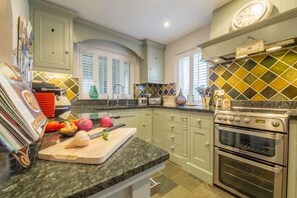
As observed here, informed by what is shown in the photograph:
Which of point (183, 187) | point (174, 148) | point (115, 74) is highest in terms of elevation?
point (115, 74)

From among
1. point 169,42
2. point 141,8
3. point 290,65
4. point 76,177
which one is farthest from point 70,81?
point 290,65

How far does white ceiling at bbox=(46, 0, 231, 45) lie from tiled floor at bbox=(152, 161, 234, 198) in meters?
2.26

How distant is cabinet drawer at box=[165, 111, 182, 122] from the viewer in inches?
82.8

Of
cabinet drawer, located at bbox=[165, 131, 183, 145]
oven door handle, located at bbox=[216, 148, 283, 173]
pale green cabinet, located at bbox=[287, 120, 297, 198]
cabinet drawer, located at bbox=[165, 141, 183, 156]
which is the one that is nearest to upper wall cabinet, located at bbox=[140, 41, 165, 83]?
cabinet drawer, located at bbox=[165, 131, 183, 145]

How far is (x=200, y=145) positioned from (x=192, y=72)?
4.73ft

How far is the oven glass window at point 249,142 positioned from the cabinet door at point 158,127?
1.08 meters

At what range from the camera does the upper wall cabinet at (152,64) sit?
2957 millimetres

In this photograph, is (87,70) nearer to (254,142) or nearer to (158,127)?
(158,127)

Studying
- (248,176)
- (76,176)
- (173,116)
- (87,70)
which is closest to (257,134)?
(248,176)

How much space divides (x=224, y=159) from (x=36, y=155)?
1674 millimetres

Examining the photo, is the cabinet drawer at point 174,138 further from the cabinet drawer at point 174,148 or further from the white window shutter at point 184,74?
the white window shutter at point 184,74

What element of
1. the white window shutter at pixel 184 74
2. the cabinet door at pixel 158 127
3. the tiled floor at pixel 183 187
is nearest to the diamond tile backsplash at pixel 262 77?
the white window shutter at pixel 184 74

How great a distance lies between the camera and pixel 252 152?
1303 millimetres

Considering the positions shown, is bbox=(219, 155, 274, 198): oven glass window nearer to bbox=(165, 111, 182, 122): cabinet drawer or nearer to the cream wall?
bbox=(165, 111, 182, 122): cabinet drawer
